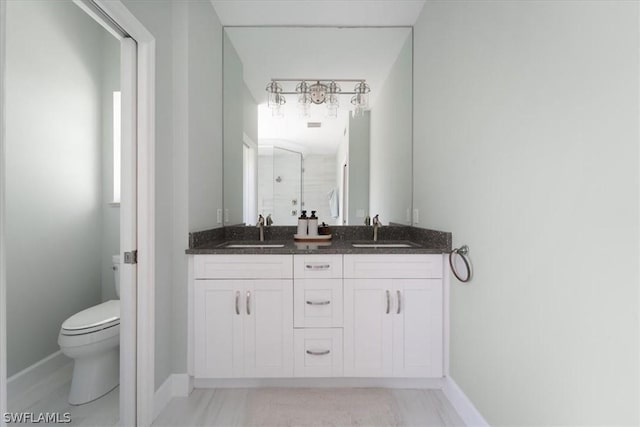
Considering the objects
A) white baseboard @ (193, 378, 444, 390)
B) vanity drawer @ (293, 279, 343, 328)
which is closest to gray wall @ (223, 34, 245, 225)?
vanity drawer @ (293, 279, 343, 328)

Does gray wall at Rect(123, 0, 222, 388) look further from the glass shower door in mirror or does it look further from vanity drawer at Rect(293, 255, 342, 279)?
vanity drawer at Rect(293, 255, 342, 279)

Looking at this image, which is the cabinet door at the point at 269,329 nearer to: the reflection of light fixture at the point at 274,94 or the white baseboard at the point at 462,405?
the white baseboard at the point at 462,405

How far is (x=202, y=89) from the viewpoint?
6.22ft

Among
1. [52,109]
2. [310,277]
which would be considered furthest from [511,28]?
[52,109]

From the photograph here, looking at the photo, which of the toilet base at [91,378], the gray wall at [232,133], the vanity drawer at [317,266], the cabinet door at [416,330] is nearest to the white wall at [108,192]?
the toilet base at [91,378]

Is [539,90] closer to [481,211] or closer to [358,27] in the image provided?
[481,211]

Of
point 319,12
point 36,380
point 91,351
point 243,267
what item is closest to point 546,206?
point 243,267

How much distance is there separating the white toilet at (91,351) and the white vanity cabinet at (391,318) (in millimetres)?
1397

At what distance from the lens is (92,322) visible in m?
1.66

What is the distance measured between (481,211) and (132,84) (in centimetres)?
184

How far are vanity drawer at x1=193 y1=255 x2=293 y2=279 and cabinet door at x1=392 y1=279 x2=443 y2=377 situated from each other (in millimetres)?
688

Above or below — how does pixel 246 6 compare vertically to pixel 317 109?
above

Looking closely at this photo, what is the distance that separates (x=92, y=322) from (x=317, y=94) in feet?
7.04

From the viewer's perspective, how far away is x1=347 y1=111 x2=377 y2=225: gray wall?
2.32m
